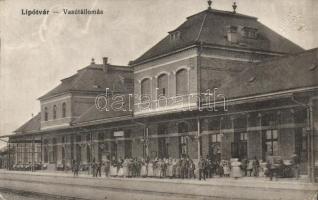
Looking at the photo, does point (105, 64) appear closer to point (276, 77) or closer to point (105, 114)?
point (105, 114)

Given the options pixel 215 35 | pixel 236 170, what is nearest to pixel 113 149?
pixel 215 35

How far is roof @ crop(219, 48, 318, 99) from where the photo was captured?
2029 cm

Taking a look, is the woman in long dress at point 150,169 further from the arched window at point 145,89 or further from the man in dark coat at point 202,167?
the arched window at point 145,89

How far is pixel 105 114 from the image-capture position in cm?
3394

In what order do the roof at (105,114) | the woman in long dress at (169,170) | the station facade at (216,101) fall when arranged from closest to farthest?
the station facade at (216,101) → the woman in long dress at (169,170) → the roof at (105,114)

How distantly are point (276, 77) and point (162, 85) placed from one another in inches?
316

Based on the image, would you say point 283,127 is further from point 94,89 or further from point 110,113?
point 94,89

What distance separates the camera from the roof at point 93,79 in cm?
4022

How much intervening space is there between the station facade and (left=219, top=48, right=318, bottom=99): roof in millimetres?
54

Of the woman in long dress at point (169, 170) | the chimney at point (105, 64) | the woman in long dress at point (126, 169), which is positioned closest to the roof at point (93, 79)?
the chimney at point (105, 64)

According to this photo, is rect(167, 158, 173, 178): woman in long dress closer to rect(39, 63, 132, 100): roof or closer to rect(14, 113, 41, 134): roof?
rect(39, 63, 132, 100): roof

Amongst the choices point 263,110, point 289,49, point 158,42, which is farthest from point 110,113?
point 263,110

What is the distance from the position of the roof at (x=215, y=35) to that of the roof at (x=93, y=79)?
Answer: 37.2ft

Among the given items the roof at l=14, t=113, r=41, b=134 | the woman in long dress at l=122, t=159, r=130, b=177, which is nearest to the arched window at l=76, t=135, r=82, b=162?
the woman in long dress at l=122, t=159, r=130, b=177
